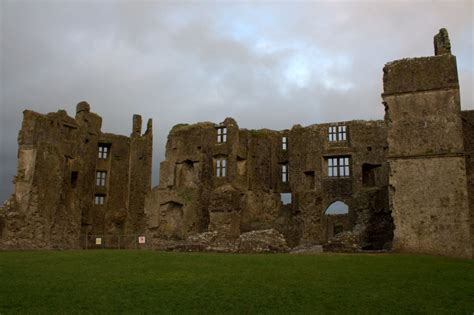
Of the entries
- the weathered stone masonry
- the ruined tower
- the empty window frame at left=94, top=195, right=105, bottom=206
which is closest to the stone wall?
the weathered stone masonry

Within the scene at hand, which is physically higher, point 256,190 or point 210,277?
point 256,190

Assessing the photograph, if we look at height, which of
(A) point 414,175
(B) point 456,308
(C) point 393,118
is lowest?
(B) point 456,308

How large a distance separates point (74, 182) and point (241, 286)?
29.2 meters

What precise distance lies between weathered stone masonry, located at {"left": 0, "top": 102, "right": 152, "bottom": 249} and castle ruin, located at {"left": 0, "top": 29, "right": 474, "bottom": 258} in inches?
3.5

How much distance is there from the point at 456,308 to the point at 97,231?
3592cm

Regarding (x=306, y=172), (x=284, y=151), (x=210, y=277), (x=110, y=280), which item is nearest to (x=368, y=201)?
(x=306, y=172)

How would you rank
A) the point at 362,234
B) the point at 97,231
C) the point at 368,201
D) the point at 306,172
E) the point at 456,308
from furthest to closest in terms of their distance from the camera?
the point at 97,231
the point at 306,172
the point at 368,201
the point at 362,234
the point at 456,308

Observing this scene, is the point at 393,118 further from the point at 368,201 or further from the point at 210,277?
the point at 210,277

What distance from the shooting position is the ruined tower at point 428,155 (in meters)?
21.2

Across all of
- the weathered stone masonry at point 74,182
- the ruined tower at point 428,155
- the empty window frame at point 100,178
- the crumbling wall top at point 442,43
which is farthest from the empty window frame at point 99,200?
the crumbling wall top at point 442,43

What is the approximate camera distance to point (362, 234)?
29.4 metres

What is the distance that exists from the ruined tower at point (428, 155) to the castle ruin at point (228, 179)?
0.07m

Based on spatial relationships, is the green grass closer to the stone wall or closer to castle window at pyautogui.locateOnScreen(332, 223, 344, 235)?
the stone wall

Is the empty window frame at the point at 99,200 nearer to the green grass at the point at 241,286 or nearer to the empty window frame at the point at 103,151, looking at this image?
the empty window frame at the point at 103,151
